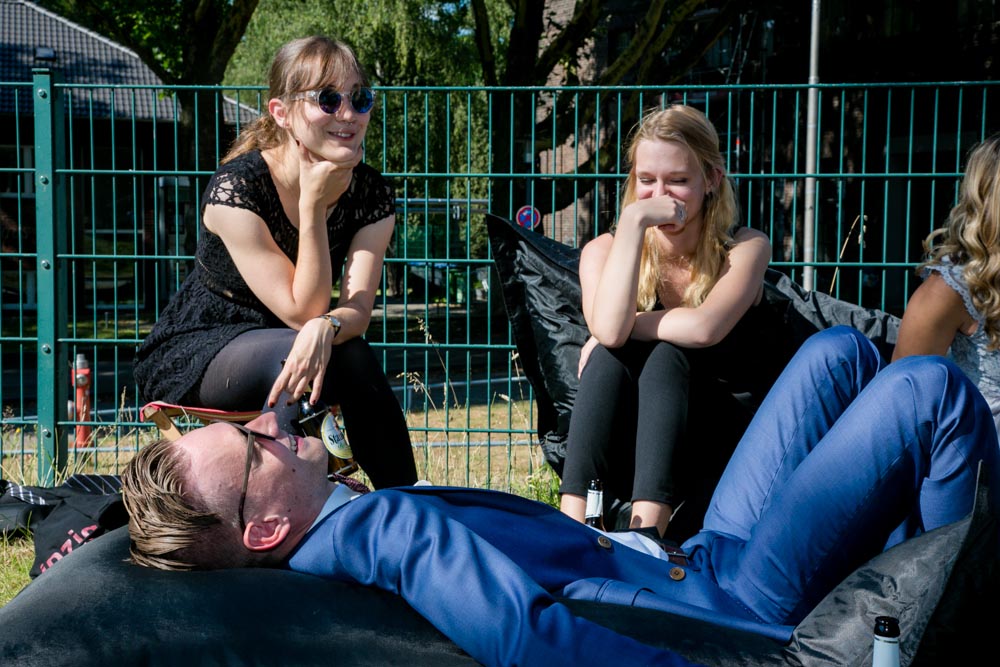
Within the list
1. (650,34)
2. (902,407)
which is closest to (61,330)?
(902,407)

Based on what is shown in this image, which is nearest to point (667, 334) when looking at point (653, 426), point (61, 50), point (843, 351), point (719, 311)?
point (719, 311)

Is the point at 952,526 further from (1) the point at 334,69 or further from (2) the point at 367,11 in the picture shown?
(2) the point at 367,11

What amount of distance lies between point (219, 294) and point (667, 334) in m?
1.47

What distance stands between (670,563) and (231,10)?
400 inches

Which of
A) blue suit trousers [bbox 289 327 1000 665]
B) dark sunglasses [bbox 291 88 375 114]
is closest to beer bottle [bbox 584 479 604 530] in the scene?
blue suit trousers [bbox 289 327 1000 665]

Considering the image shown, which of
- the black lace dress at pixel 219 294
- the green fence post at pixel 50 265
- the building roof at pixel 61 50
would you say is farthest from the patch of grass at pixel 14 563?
the building roof at pixel 61 50

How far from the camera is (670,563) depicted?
8.06 feet

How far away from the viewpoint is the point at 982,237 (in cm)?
298

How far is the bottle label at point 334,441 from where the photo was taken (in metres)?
2.97

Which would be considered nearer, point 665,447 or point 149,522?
point 149,522

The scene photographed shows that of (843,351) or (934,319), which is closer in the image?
(843,351)

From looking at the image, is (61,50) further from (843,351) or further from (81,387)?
(843,351)

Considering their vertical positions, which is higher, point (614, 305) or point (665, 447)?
point (614, 305)

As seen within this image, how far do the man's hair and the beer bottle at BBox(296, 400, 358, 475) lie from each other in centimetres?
76
